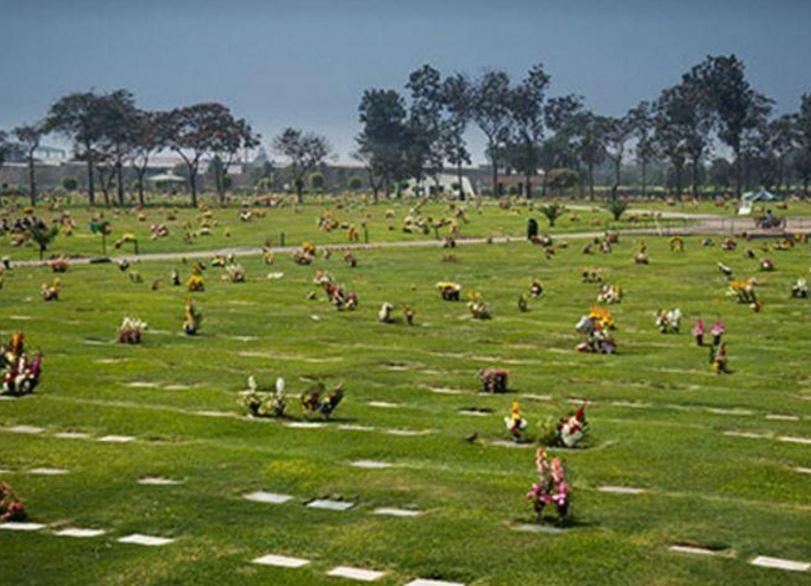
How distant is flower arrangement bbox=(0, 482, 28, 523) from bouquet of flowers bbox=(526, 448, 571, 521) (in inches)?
346

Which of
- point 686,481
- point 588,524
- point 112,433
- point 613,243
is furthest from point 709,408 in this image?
point 613,243

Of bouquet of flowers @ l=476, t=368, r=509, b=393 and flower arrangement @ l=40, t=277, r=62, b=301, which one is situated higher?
flower arrangement @ l=40, t=277, r=62, b=301

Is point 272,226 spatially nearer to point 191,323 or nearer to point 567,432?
point 191,323

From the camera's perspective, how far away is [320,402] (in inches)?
1277

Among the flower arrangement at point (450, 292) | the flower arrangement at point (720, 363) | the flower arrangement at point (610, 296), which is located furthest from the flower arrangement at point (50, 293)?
the flower arrangement at point (720, 363)

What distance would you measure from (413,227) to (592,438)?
299 feet

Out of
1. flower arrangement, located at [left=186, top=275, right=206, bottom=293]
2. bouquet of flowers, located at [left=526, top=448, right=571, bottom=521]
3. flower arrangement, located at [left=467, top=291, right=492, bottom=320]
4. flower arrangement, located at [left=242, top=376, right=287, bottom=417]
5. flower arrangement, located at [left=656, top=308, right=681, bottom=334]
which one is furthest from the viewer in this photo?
flower arrangement, located at [left=186, top=275, right=206, bottom=293]

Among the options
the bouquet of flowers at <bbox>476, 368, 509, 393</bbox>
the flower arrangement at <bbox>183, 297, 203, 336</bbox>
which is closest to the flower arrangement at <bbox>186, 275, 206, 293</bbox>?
the flower arrangement at <bbox>183, 297, 203, 336</bbox>

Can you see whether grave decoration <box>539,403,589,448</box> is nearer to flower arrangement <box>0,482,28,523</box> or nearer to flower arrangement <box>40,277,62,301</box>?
flower arrangement <box>0,482,28,523</box>

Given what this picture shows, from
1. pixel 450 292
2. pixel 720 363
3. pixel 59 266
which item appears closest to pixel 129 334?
pixel 450 292

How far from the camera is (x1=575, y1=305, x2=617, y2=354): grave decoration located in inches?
1757

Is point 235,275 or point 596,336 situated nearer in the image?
point 596,336

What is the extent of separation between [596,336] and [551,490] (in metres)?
22.8

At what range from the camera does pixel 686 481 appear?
2547cm
